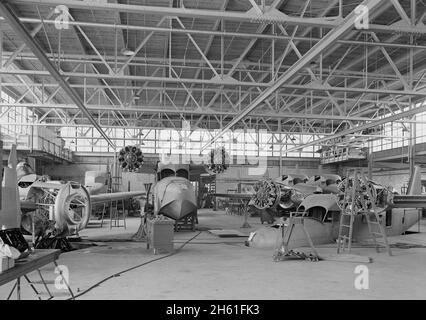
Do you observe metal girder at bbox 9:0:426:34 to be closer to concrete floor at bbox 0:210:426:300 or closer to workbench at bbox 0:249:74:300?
workbench at bbox 0:249:74:300

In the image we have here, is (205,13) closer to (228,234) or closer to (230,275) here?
(230,275)

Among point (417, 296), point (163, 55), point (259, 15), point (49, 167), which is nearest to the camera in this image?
point (417, 296)

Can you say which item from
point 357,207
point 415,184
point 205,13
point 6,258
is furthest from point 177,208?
point 6,258

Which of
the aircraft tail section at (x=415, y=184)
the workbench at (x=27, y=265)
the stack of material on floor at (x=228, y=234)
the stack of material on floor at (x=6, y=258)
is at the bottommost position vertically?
the stack of material on floor at (x=228, y=234)

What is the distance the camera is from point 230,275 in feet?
31.1

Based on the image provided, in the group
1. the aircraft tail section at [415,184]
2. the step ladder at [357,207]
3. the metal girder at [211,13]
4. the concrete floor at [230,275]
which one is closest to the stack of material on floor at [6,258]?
the concrete floor at [230,275]

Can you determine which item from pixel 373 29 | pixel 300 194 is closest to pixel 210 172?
pixel 300 194

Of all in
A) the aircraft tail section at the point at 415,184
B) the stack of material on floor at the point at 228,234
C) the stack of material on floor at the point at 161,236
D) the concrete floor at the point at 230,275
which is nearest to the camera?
the concrete floor at the point at 230,275

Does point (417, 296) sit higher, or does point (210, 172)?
point (210, 172)

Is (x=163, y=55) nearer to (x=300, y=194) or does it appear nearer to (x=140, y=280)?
(x=300, y=194)

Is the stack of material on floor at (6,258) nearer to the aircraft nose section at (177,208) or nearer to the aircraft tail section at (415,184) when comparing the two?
the aircraft nose section at (177,208)

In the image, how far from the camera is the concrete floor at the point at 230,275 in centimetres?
775

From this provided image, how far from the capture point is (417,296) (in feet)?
25.5

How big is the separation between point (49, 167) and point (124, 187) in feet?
24.8
